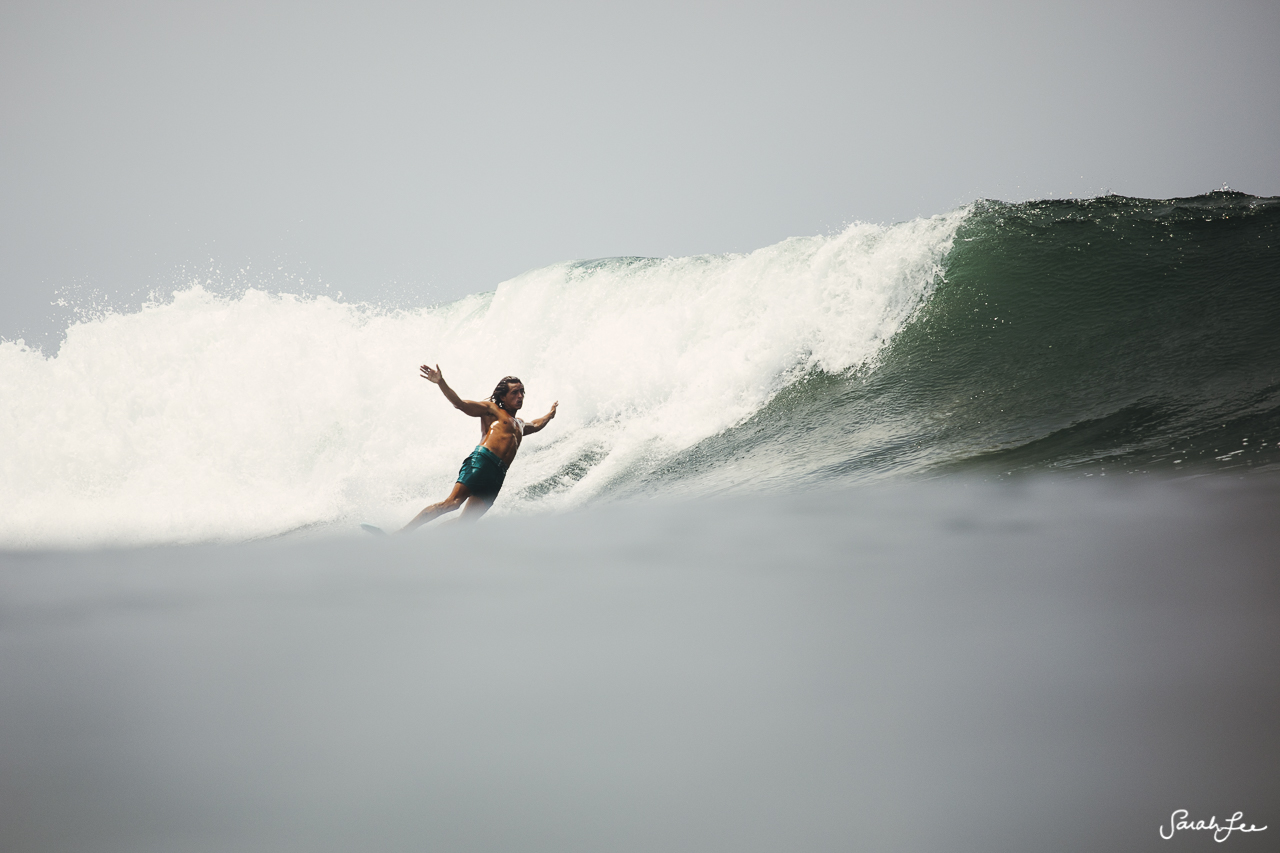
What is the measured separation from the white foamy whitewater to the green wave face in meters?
0.42

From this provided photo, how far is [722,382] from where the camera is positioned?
671 cm

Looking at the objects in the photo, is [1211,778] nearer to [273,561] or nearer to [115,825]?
[115,825]

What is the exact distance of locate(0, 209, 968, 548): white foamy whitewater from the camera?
6309 mm

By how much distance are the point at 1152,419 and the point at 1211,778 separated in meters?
3.23

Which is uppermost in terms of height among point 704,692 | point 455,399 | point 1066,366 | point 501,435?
point 455,399

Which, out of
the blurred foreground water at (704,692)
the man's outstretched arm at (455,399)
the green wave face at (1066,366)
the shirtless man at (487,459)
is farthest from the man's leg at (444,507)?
the green wave face at (1066,366)

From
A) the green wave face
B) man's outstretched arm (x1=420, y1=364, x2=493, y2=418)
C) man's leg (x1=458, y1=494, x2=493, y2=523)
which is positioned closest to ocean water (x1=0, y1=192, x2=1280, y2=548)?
the green wave face

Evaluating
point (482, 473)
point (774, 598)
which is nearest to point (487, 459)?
point (482, 473)

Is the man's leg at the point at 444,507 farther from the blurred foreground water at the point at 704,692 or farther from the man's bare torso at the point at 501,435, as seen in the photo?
the blurred foreground water at the point at 704,692

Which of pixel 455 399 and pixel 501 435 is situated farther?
pixel 501 435

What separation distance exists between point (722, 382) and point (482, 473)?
2666mm

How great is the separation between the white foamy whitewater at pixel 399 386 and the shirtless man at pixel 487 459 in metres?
0.68

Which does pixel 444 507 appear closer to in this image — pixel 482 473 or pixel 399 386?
pixel 482 473

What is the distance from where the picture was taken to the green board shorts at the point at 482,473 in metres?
4.82
